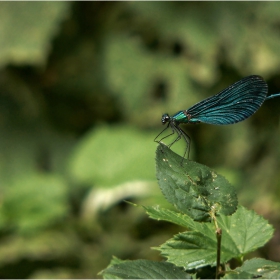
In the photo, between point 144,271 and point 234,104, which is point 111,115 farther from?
point 144,271

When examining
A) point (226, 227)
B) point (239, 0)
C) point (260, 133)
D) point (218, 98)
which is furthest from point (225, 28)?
point (226, 227)

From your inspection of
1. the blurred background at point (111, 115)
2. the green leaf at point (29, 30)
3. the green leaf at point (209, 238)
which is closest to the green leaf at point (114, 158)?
the blurred background at point (111, 115)

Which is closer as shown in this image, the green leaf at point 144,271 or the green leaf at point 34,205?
the green leaf at point 144,271

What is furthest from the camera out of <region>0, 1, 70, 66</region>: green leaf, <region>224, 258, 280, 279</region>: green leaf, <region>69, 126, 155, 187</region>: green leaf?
<region>0, 1, 70, 66</region>: green leaf

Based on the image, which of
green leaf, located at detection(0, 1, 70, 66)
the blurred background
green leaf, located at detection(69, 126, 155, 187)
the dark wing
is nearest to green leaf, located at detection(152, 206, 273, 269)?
the dark wing

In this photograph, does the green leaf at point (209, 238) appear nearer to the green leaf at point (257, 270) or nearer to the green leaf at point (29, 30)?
the green leaf at point (257, 270)

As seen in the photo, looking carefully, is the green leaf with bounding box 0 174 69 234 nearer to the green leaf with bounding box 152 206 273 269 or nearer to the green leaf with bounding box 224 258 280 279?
the green leaf with bounding box 152 206 273 269

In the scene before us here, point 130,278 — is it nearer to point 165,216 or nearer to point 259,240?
point 165,216
